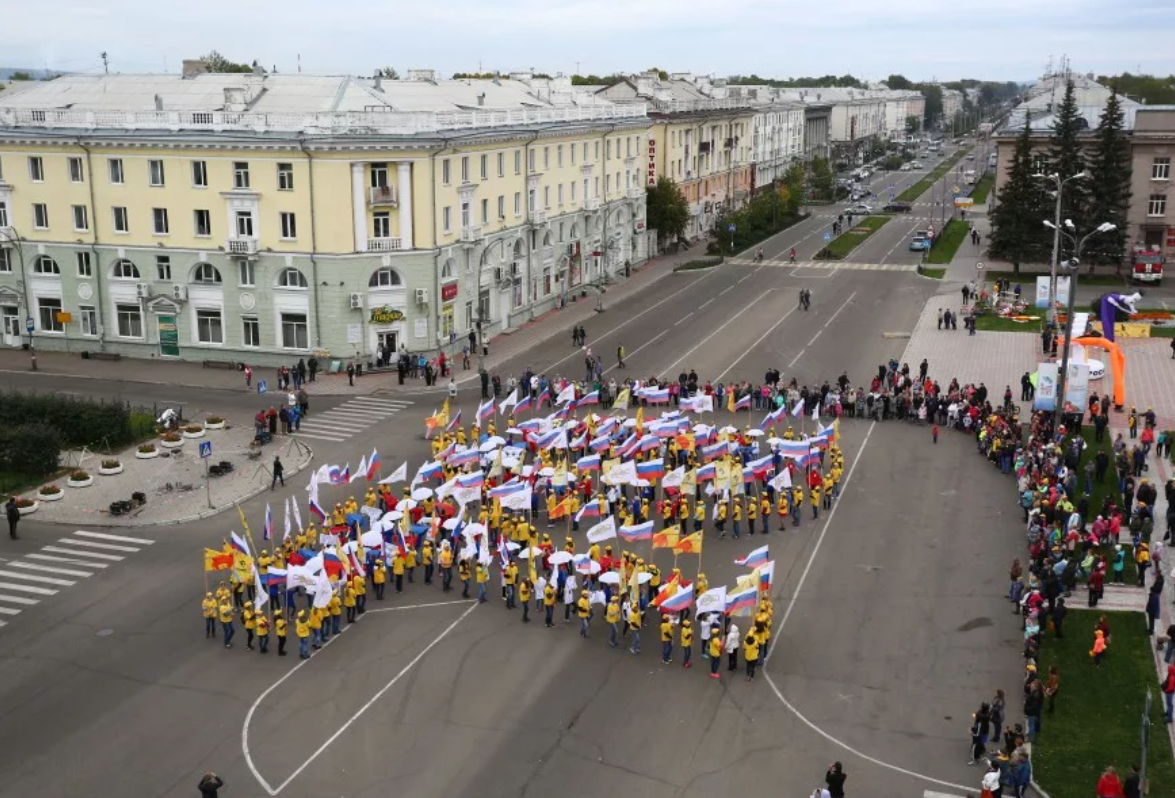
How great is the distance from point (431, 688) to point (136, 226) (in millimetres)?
40797

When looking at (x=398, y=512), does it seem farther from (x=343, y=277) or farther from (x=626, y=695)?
(x=343, y=277)

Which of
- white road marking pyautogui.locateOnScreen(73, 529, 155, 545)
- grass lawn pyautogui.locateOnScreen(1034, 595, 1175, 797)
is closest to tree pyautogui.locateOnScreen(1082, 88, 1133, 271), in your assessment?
grass lawn pyautogui.locateOnScreen(1034, 595, 1175, 797)

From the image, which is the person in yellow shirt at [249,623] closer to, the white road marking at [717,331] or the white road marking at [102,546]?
the white road marking at [102,546]

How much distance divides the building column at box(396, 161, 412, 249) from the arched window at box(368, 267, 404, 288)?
4.64 feet

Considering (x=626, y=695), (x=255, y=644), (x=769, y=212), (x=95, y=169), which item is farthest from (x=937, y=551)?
(x=769, y=212)

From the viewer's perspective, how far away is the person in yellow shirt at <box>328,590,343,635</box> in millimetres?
28750

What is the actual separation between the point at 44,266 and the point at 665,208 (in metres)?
48.7

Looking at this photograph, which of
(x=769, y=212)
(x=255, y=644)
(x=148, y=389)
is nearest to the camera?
(x=255, y=644)

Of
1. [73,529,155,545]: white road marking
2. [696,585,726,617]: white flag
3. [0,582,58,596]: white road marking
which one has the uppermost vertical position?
[696,585,726,617]: white flag

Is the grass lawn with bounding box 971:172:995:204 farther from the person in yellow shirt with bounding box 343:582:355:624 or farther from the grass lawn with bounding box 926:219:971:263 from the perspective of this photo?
the person in yellow shirt with bounding box 343:582:355:624

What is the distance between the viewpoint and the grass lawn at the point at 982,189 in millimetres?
139413

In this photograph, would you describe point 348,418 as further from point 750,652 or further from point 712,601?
point 750,652

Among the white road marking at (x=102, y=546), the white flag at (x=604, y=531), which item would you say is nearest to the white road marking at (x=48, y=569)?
the white road marking at (x=102, y=546)

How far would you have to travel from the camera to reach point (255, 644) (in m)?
28.5
